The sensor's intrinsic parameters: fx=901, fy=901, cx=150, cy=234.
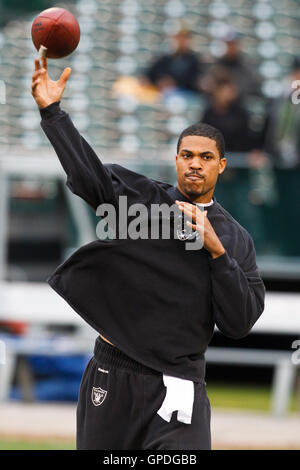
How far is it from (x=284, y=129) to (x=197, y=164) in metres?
6.45

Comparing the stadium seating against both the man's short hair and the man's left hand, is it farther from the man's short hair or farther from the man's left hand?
the man's left hand

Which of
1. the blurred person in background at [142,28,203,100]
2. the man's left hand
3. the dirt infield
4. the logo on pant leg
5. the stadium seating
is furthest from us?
the stadium seating

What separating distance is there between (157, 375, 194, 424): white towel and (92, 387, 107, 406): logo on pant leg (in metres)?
0.27

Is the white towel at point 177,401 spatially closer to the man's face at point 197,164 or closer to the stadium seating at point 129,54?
the man's face at point 197,164

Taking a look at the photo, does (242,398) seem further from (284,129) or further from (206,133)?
(206,133)

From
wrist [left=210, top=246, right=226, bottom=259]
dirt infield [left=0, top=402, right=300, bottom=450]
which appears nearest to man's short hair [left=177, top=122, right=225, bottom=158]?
wrist [left=210, top=246, right=226, bottom=259]

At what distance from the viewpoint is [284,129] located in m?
10.3

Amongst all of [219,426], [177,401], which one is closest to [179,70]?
[219,426]

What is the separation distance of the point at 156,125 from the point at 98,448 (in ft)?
29.1

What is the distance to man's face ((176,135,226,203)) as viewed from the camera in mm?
4043

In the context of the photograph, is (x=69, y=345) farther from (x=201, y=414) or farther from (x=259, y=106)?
(x=201, y=414)

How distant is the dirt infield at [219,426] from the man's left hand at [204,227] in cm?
400

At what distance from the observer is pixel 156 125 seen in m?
12.5
